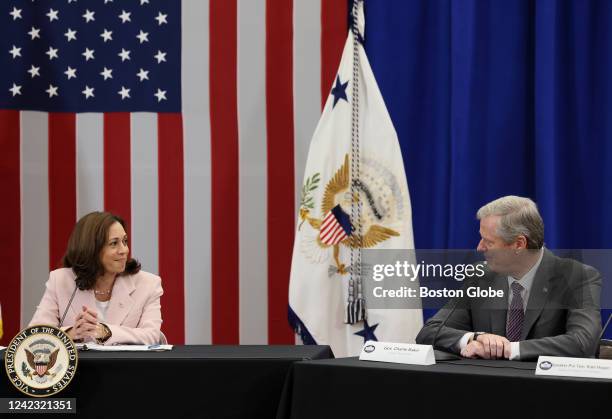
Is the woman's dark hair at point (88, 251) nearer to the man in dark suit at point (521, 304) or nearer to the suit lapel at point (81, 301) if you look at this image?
the suit lapel at point (81, 301)

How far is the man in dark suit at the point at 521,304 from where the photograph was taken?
9.25 feet

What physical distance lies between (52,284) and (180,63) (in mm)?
2173

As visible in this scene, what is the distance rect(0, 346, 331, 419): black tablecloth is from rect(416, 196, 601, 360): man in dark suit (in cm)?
55

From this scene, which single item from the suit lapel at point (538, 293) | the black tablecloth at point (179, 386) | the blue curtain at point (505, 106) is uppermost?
the blue curtain at point (505, 106)

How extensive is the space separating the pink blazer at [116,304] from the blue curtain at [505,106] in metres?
2.02

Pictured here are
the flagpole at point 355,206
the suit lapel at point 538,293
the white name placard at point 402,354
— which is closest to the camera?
the white name placard at point 402,354

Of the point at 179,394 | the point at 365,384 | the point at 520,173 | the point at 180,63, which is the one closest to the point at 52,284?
the point at 179,394

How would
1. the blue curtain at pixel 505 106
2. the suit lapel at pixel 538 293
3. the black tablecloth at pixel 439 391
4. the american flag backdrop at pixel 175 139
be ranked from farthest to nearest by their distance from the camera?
the american flag backdrop at pixel 175 139
the blue curtain at pixel 505 106
the suit lapel at pixel 538 293
the black tablecloth at pixel 439 391

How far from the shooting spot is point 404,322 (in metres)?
4.94

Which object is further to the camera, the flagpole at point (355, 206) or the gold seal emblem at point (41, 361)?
the flagpole at point (355, 206)

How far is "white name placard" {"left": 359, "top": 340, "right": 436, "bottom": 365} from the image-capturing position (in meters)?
2.66

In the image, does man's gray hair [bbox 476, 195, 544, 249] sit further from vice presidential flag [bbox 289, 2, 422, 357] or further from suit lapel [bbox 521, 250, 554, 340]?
vice presidential flag [bbox 289, 2, 422, 357]

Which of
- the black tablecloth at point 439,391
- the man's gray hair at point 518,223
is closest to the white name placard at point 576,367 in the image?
the black tablecloth at point 439,391

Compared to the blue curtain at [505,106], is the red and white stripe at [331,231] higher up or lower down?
lower down
